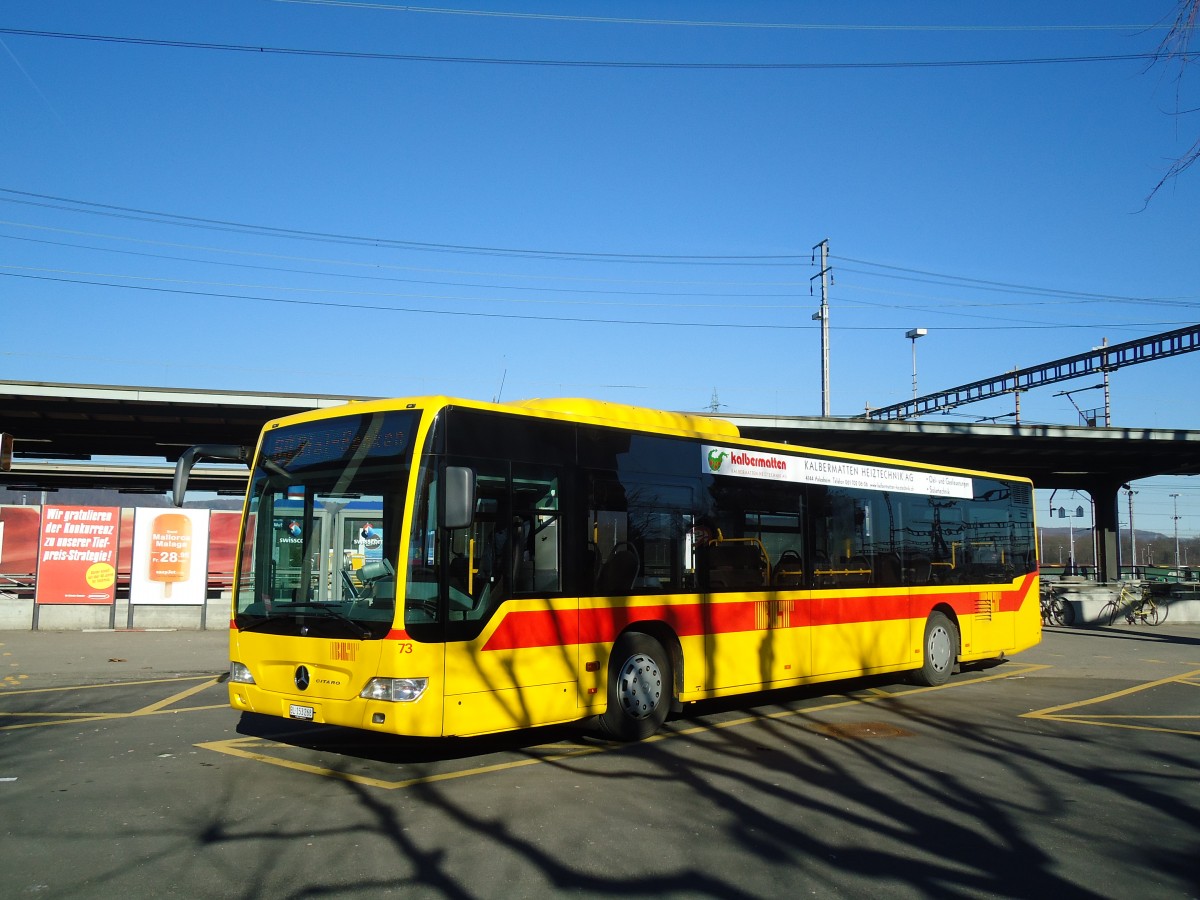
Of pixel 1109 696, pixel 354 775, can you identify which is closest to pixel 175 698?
pixel 354 775

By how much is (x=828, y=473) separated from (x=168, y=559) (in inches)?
675

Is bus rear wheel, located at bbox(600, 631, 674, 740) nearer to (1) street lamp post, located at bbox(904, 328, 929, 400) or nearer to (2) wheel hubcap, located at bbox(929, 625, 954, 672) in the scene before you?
(2) wheel hubcap, located at bbox(929, 625, 954, 672)

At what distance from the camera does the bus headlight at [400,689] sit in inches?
307

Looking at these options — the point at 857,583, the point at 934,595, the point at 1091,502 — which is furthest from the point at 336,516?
the point at 1091,502

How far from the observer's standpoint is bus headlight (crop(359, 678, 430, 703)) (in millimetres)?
7797

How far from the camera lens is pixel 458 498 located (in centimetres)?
789

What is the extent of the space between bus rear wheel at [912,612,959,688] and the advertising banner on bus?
1.88 m

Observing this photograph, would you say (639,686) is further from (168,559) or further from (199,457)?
(168,559)

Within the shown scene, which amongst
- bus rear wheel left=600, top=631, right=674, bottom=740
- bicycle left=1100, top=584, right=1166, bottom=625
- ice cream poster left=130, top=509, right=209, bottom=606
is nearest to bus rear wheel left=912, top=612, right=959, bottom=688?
bus rear wheel left=600, top=631, right=674, bottom=740

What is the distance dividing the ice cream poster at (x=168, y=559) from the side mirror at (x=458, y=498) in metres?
17.9

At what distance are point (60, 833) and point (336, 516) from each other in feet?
10.7

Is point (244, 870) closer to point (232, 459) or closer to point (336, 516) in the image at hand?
point (336, 516)

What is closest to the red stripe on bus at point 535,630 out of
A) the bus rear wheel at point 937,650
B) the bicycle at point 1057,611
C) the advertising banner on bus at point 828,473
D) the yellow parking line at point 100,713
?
the advertising banner on bus at point 828,473

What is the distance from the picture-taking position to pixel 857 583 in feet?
42.8
